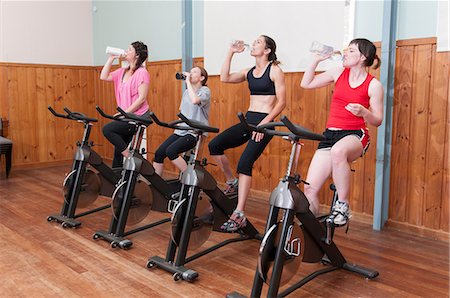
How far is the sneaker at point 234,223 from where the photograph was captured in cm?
313

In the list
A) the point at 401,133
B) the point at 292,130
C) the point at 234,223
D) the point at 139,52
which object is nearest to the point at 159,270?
the point at 234,223

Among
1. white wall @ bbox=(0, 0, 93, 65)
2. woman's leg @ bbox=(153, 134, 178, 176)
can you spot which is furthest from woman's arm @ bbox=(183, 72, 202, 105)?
white wall @ bbox=(0, 0, 93, 65)

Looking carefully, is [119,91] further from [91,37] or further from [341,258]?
[91,37]

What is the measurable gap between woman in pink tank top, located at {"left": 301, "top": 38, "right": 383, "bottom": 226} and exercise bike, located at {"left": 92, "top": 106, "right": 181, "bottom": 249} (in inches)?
51.3

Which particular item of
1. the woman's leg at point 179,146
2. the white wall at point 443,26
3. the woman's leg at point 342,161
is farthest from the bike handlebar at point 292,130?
the white wall at point 443,26

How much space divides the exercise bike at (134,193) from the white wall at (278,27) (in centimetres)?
181

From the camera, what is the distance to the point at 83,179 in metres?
3.97

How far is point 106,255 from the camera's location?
3156 mm

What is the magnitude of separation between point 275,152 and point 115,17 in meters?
3.82

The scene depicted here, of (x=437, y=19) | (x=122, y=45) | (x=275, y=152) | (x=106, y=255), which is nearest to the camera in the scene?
(x=106, y=255)

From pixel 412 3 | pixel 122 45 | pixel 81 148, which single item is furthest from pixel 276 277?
pixel 122 45

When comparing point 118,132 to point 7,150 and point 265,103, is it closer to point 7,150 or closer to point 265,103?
point 265,103

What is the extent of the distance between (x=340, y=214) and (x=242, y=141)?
45.5 inches

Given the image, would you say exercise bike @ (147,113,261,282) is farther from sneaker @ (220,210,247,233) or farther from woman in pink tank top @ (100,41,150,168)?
woman in pink tank top @ (100,41,150,168)
